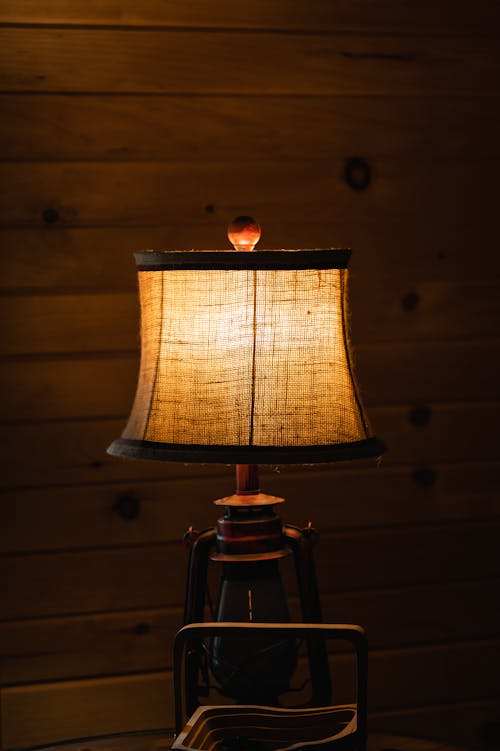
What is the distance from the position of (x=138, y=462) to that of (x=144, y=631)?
322mm

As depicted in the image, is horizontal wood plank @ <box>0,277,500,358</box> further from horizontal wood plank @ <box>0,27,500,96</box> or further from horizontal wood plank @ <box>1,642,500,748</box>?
horizontal wood plank @ <box>1,642,500,748</box>

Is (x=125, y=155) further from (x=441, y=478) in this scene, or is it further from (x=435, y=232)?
(x=441, y=478)

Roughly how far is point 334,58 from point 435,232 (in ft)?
1.27

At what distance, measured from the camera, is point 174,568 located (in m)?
2.11

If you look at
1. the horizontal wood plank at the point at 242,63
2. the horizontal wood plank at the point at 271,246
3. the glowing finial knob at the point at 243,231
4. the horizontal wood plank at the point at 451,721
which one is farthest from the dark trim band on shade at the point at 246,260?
the horizontal wood plank at the point at 451,721

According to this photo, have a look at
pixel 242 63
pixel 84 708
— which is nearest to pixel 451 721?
pixel 84 708

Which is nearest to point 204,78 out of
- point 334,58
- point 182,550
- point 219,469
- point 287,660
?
point 334,58

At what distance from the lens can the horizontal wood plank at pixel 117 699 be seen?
2078 mm

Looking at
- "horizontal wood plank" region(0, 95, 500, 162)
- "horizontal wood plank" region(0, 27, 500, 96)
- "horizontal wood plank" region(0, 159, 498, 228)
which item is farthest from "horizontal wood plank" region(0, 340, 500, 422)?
"horizontal wood plank" region(0, 27, 500, 96)

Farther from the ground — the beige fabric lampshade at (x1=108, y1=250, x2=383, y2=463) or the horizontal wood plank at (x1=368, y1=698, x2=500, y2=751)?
the beige fabric lampshade at (x1=108, y1=250, x2=383, y2=463)

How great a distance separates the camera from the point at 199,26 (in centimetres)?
206

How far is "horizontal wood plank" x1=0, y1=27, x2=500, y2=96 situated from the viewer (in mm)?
2014

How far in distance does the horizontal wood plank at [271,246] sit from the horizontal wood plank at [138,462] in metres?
0.25

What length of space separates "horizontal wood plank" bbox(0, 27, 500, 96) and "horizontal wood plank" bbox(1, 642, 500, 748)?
1108 mm
